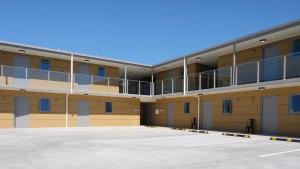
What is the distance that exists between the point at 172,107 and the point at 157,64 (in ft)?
13.7

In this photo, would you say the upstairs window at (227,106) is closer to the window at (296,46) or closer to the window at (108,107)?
the window at (296,46)

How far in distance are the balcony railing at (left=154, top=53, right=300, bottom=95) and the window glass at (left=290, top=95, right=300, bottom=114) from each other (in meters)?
1.74

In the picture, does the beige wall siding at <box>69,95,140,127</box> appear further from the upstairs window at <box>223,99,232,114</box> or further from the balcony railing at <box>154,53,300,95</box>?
the upstairs window at <box>223,99,232,114</box>

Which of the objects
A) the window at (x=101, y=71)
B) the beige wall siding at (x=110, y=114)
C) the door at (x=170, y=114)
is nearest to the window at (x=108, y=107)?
the beige wall siding at (x=110, y=114)

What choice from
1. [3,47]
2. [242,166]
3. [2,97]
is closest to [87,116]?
[2,97]

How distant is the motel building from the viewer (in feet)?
54.9

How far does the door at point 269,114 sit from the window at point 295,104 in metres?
0.92

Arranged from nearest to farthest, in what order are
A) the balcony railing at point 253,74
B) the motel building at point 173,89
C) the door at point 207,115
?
the balcony railing at point 253,74
the motel building at point 173,89
the door at point 207,115

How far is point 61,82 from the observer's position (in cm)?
2327

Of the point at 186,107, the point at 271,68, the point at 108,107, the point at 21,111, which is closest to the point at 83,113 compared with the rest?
the point at 108,107

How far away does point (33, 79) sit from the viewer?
21766 millimetres

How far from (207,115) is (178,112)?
3881 millimetres

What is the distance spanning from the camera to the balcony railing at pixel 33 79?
20.4 m

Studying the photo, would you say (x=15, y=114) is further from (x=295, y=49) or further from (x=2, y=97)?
(x=295, y=49)
